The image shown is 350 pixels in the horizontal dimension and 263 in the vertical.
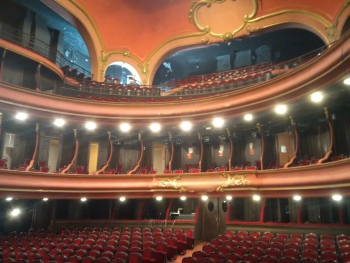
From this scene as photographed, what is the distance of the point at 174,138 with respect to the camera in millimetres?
15266

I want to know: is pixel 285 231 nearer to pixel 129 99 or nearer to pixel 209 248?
pixel 209 248

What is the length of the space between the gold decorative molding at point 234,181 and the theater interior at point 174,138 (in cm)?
4

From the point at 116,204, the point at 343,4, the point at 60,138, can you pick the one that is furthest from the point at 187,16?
the point at 116,204

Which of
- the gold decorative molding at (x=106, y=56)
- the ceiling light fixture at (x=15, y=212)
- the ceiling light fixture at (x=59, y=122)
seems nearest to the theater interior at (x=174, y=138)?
the ceiling light fixture at (x=15, y=212)

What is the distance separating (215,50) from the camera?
803 inches

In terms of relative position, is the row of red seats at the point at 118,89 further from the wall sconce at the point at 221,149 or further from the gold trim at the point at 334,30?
the gold trim at the point at 334,30

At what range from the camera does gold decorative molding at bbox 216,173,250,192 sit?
1075 centimetres

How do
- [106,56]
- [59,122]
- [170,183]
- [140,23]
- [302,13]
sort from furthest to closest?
[140,23] → [106,56] → [302,13] → [59,122] → [170,183]

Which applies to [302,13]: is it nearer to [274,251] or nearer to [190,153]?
[190,153]

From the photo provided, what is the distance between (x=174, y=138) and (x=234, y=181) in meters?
5.09

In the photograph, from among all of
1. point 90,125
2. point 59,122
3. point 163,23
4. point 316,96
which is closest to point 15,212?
point 59,122

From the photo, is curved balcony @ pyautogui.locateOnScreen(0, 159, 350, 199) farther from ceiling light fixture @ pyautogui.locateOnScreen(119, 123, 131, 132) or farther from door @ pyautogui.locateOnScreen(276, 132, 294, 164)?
door @ pyautogui.locateOnScreen(276, 132, 294, 164)

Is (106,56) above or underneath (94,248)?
above

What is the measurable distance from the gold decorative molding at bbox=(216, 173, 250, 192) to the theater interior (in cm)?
4
